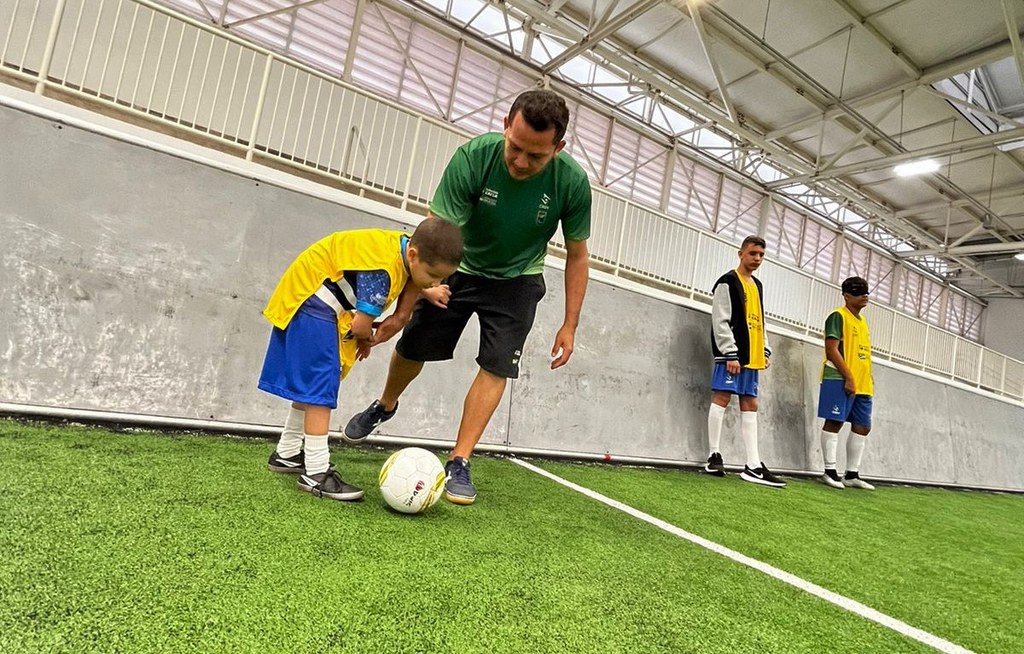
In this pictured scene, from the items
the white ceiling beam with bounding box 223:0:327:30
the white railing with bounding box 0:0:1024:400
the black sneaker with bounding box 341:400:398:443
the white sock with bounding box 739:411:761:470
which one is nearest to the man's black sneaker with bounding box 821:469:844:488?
the white sock with bounding box 739:411:761:470

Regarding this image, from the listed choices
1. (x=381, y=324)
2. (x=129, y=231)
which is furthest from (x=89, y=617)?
(x=129, y=231)

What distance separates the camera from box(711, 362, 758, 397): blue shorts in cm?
489

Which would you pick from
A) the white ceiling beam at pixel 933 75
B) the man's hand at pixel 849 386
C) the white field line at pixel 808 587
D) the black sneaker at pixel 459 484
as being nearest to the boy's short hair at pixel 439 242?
the black sneaker at pixel 459 484

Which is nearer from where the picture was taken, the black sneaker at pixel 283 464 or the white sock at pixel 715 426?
the black sneaker at pixel 283 464

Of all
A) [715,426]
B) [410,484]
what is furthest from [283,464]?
[715,426]

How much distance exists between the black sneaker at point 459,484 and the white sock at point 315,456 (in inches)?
20.2

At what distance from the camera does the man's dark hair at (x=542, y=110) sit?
2113 millimetres

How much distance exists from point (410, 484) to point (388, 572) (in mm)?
589

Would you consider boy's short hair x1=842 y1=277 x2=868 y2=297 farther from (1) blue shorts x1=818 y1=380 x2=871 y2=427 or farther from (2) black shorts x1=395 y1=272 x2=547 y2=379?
(2) black shorts x1=395 y1=272 x2=547 y2=379

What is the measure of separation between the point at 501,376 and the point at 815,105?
13345 millimetres

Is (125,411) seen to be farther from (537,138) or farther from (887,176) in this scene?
(887,176)

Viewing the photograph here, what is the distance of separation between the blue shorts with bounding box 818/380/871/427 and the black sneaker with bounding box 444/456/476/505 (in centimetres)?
478

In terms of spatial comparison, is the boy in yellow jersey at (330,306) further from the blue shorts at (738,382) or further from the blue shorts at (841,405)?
the blue shorts at (841,405)

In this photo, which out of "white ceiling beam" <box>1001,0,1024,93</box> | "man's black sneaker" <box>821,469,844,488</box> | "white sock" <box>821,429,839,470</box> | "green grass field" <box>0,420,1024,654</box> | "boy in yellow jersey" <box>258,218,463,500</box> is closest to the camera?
"green grass field" <box>0,420,1024,654</box>
